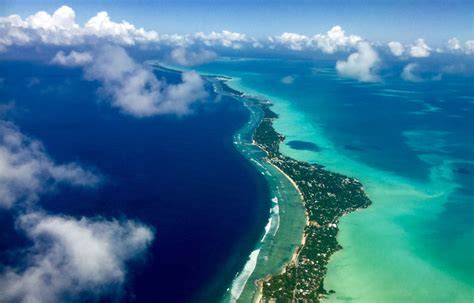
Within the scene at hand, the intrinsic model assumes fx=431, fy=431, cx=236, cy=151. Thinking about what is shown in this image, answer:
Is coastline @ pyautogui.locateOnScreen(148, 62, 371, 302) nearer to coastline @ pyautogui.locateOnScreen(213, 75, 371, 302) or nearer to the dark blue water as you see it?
coastline @ pyautogui.locateOnScreen(213, 75, 371, 302)

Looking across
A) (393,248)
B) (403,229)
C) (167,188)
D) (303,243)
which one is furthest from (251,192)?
(393,248)

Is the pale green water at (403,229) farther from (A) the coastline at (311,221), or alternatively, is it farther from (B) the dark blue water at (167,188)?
(B) the dark blue water at (167,188)

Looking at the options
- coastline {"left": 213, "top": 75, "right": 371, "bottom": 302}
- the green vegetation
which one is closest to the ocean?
coastline {"left": 213, "top": 75, "right": 371, "bottom": 302}

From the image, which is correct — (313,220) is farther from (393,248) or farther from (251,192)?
(251,192)

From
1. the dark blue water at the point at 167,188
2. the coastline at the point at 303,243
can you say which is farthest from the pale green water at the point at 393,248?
the dark blue water at the point at 167,188

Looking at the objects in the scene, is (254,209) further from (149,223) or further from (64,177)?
(64,177)

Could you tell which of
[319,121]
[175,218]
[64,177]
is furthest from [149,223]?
[319,121]
